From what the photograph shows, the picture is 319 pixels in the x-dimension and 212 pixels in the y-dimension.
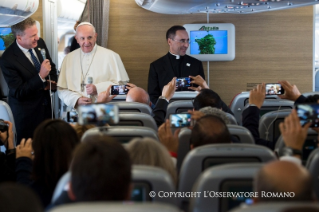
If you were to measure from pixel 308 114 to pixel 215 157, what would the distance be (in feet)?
3.69

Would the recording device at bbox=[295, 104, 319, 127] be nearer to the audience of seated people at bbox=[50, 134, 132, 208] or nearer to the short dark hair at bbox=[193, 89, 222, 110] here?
the short dark hair at bbox=[193, 89, 222, 110]

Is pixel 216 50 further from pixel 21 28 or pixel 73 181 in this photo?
pixel 73 181

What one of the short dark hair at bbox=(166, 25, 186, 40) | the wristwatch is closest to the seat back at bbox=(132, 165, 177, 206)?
the wristwatch

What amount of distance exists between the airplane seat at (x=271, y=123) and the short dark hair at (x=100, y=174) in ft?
11.0

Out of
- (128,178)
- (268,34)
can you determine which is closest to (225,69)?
(268,34)

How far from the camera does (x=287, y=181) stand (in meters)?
2.10

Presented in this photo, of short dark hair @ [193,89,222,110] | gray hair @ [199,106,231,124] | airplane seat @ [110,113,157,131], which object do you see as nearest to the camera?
airplane seat @ [110,113,157,131]

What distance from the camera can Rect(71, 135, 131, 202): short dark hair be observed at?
88.6 inches

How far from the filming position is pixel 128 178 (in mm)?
2328

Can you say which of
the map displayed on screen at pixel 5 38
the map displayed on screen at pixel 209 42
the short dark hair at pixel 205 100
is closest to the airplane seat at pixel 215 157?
the short dark hair at pixel 205 100

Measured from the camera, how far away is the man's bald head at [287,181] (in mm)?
2100

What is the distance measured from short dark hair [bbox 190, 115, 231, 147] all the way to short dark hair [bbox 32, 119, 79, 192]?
0.88 m

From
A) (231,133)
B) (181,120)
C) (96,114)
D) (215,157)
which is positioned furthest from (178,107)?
(215,157)

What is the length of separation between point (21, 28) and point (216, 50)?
4006 millimetres
